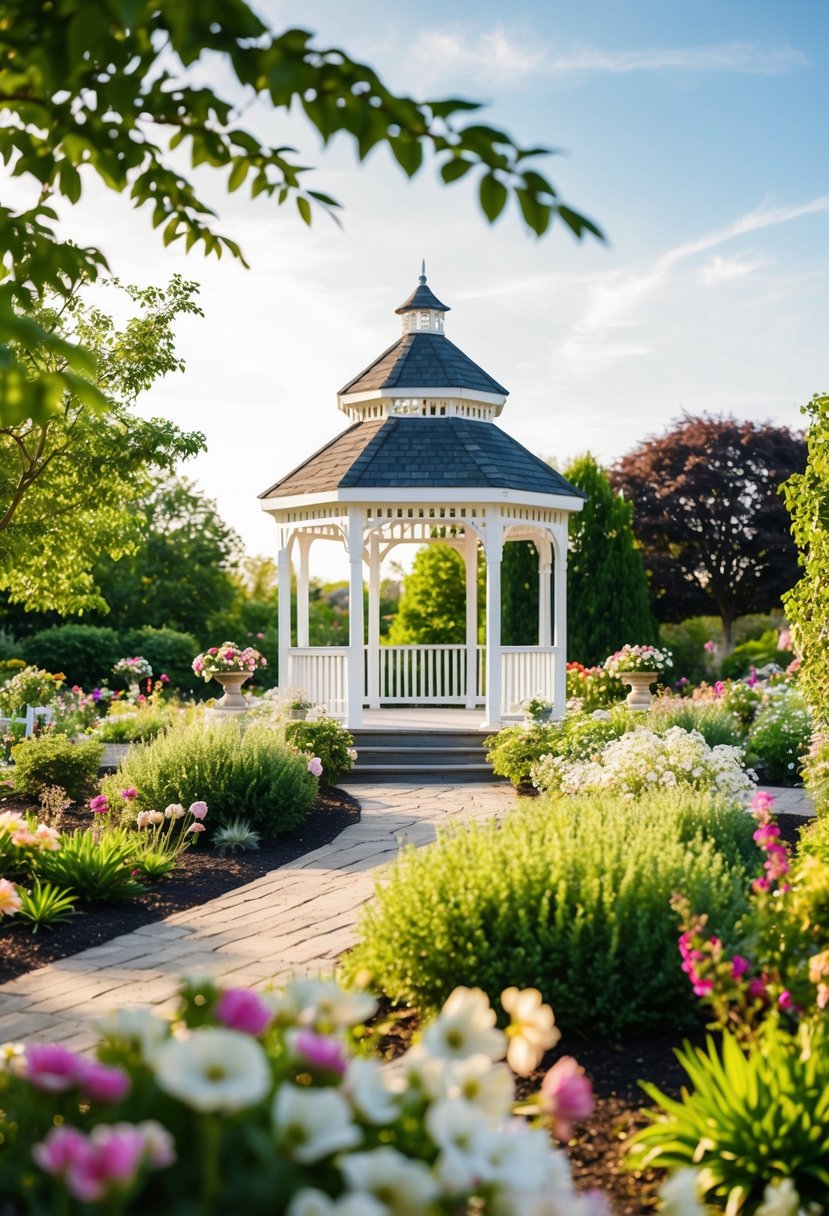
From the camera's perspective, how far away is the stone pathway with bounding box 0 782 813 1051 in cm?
497

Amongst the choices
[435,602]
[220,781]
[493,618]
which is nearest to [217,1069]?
[220,781]

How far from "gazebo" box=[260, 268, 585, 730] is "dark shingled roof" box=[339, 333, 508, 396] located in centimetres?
2

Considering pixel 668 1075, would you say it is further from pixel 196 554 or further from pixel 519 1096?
pixel 196 554

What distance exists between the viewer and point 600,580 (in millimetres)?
20906

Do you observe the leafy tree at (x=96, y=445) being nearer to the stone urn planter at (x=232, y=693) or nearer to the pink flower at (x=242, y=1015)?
the stone urn planter at (x=232, y=693)

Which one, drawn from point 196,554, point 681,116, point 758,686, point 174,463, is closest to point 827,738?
point 681,116

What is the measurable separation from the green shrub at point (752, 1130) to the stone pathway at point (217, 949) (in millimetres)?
2259

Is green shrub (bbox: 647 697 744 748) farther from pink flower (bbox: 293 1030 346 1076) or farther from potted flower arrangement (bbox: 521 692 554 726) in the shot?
pink flower (bbox: 293 1030 346 1076)

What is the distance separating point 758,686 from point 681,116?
9388 mm

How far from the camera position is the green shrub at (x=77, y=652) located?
2109 cm

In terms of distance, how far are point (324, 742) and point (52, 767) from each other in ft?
8.55

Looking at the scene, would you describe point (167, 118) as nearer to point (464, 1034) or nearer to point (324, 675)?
point (464, 1034)

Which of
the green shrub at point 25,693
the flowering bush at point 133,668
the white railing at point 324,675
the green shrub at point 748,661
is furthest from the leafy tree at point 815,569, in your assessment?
the green shrub at point 748,661

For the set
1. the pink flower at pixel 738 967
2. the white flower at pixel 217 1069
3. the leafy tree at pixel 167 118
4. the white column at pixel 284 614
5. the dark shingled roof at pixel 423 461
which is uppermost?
the dark shingled roof at pixel 423 461
